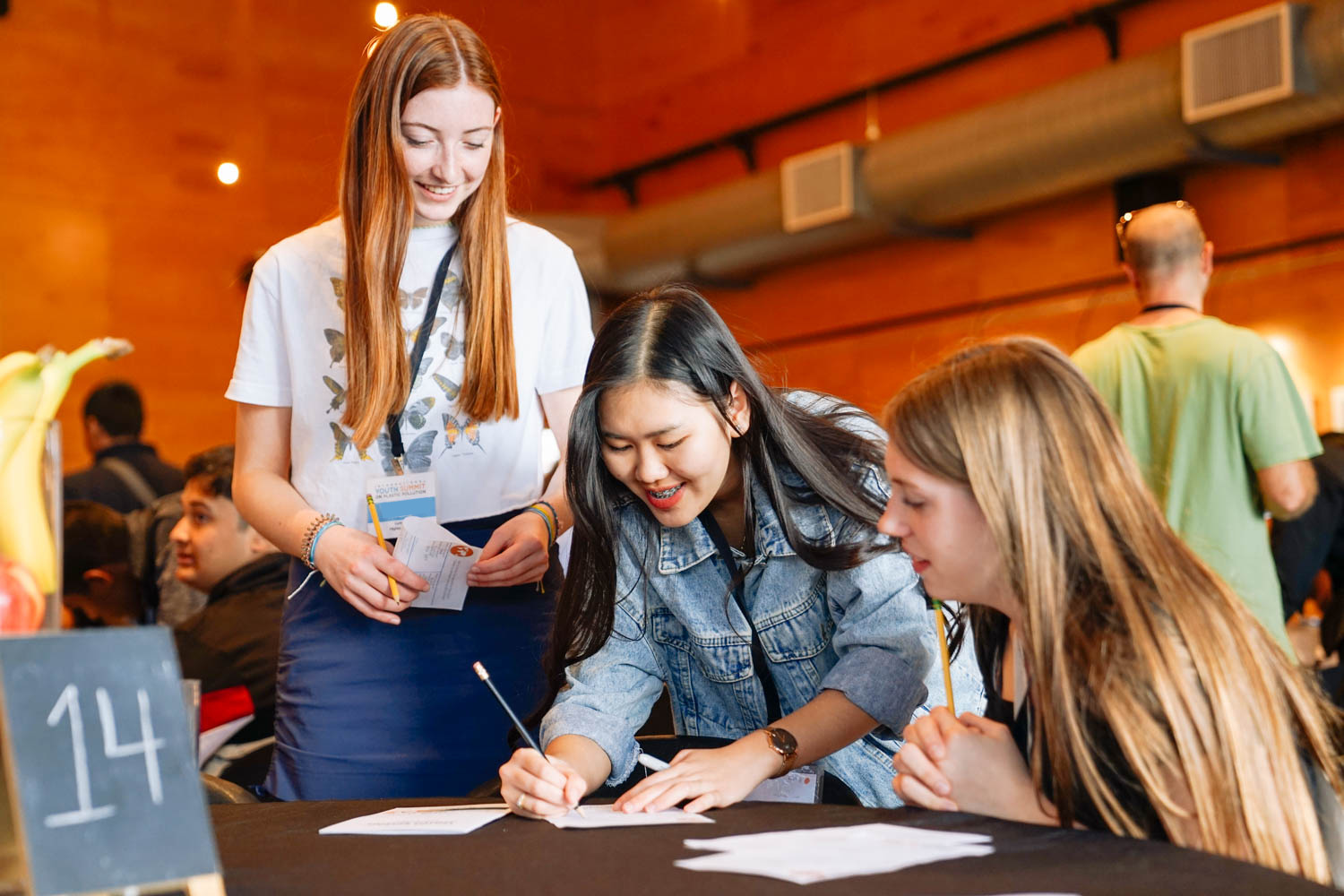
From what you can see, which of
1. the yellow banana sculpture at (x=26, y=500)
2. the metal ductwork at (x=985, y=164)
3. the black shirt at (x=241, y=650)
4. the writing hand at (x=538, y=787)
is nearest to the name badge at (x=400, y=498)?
the writing hand at (x=538, y=787)

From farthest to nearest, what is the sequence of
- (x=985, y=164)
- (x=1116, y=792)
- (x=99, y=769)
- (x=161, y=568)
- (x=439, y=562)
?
(x=985, y=164)
(x=161, y=568)
(x=439, y=562)
(x=1116, y=792)
(x=99, y=769)

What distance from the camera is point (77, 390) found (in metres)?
6.00

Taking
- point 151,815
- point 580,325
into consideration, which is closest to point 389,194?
point 580,325

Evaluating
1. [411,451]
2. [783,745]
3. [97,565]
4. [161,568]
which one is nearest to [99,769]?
[783,745]

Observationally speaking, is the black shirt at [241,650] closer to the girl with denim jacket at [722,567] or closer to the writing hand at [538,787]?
the girl with denim jacket at [722,567]

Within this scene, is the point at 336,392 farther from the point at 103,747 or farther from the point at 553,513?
the point at 103,747

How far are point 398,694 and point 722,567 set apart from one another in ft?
1.51

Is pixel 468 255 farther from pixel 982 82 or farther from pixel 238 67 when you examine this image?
pixel 238 67

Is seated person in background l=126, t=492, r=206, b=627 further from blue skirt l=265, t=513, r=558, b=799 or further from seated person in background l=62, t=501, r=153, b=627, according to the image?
blue skirt l=265, t=513, r=558, b=799

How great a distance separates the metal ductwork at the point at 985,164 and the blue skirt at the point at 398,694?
3553mm

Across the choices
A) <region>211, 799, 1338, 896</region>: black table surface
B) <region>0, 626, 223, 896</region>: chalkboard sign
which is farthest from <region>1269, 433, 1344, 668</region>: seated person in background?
<region>0, 626, 223, 896</region>: chalkboard sign

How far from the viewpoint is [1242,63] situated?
4355 millimetres

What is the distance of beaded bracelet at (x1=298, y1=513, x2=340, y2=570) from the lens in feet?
5.58

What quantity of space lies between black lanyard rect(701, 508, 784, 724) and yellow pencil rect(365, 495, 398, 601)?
0.39m
